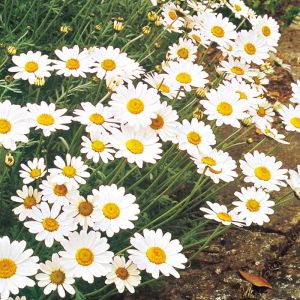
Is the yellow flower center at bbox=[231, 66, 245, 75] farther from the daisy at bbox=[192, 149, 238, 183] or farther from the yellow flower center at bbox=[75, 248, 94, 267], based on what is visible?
the yellow flower center at bbox=[75, 248, 94, 267]

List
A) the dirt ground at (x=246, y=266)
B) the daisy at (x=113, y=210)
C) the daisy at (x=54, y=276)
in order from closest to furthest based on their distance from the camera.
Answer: the daisy at (x=54, y=276)
the daisy at (x=113, y=210)
the dirt ground at (x=246, y=266)

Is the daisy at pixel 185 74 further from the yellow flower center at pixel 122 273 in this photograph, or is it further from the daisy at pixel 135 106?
the yellow flower center at pixel 122 273

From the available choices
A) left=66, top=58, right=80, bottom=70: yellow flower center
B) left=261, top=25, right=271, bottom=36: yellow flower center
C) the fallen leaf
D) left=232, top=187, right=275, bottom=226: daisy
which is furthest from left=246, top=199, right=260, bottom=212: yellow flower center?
left=261, top=25, right=271, bottom=36: yellow flower center

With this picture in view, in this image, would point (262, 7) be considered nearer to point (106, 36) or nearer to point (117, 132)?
point (106, 36)

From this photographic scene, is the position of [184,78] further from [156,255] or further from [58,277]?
[58,277]

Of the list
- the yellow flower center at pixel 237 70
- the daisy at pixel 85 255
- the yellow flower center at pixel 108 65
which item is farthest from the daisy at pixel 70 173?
the yellow flower center at pixel 237 70

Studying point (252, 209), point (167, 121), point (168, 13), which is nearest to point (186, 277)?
point (252, 209)
